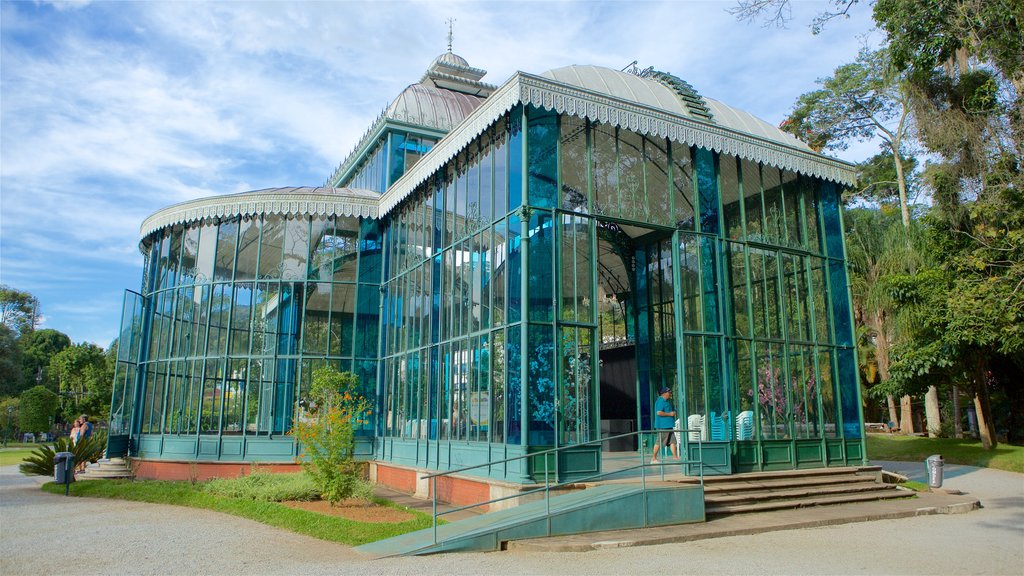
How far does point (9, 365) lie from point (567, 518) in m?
55.2

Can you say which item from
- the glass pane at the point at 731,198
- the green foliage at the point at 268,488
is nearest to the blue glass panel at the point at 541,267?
the glass pane at the point at 731,198

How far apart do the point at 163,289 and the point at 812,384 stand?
1681 cm

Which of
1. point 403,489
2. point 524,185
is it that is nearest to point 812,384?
point 524,185

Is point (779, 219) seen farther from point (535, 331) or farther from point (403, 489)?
point (403, 489)

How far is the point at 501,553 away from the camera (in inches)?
308

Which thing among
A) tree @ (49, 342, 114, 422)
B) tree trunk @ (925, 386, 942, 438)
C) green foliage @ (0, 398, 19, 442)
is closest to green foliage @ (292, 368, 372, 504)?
tree trunk @ (925, 386, 942, 438)

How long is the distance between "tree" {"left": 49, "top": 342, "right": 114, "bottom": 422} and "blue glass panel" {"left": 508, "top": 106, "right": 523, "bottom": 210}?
47638 millimetres

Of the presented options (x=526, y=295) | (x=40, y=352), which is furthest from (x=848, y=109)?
(x=40, y=352)

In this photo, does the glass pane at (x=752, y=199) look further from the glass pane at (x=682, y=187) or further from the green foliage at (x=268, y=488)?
the green foliage at (x=268, y=488)

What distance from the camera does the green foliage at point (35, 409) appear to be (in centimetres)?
4219

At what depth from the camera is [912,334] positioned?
21.2 m

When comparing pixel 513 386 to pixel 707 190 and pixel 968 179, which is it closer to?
pixel 707 190

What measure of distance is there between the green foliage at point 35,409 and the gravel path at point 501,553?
126 ft

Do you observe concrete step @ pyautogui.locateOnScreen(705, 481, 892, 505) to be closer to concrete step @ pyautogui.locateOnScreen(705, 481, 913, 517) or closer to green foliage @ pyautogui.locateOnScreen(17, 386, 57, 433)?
concrete step @ pyautogui.locateOnScreen(705, 481, 913, 517)
